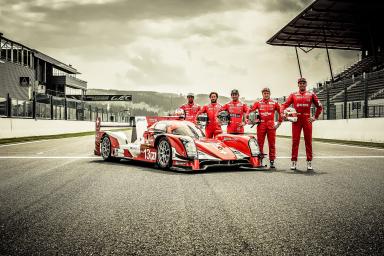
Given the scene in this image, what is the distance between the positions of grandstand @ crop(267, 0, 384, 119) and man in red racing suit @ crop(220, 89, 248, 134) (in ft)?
31.7

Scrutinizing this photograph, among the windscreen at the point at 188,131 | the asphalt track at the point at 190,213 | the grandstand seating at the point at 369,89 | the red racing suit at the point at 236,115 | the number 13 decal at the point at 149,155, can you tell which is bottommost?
the asphalt track at the point at 190,213

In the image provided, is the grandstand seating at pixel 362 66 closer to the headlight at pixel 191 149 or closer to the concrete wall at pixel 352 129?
the concrete wall at pixel 352 129

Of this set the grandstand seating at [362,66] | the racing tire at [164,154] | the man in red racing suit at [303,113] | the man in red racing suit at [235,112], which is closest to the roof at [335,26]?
the grandstand seating at [362,66]

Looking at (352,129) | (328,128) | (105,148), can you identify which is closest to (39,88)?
(328,128)

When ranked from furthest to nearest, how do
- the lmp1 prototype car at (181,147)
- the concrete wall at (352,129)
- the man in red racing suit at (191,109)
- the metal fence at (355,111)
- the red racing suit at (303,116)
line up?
the metal fence at (355,111) → the concrete wall at (352,129) → the man in red racing suit at (191,109) → the red racing suit at (303,116) → the lmp1 prototype car at (181,147)

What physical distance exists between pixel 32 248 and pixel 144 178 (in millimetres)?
4446

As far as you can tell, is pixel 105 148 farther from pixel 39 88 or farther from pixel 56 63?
pixel 56 63

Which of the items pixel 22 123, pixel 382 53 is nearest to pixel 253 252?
pixel 22 123

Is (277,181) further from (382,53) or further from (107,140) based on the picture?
(382,53)

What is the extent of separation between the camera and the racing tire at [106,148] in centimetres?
1136

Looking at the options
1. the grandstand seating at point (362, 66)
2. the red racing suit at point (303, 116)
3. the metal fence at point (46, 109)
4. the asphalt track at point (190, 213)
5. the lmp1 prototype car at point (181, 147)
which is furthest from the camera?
the grandstand seating at point (362, 66)

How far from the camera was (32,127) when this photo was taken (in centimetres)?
2434

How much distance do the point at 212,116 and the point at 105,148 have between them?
2.88m

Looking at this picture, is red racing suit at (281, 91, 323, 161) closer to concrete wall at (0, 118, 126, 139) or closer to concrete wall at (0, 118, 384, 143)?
concrete wall at (0, 118, 384, 143)
